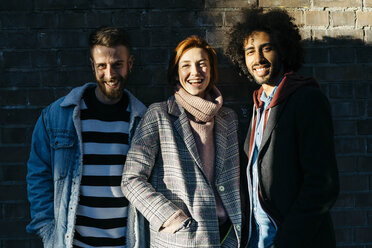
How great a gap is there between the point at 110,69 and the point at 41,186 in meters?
0.93

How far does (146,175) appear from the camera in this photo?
2.07 m

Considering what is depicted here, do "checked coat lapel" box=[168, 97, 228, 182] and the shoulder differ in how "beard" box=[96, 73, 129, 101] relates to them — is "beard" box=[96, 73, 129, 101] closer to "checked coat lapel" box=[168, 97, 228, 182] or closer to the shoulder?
"checked coat lapel" box=[168, 97, 228, 182]

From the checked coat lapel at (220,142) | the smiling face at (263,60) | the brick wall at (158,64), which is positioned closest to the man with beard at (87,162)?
the brick wall at (158,64)

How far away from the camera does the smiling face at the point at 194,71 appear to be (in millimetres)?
2205

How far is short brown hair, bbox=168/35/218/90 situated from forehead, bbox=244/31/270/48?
264 mm

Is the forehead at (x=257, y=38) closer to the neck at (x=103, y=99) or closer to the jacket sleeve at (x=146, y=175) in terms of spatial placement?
the jacket sleeve at (x=146, y=175)

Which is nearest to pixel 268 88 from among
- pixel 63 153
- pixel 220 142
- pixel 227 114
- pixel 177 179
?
pixel 227 114

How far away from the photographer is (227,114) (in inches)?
91.4

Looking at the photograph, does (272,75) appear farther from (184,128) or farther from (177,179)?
(177,179)

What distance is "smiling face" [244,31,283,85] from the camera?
2104 millimetres

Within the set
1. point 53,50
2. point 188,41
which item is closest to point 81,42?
point 53,50

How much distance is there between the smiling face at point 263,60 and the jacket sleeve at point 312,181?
43 centimetres

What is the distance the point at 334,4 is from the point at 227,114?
Result: 1.41 m

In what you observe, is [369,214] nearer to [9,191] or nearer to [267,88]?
[267,88]
